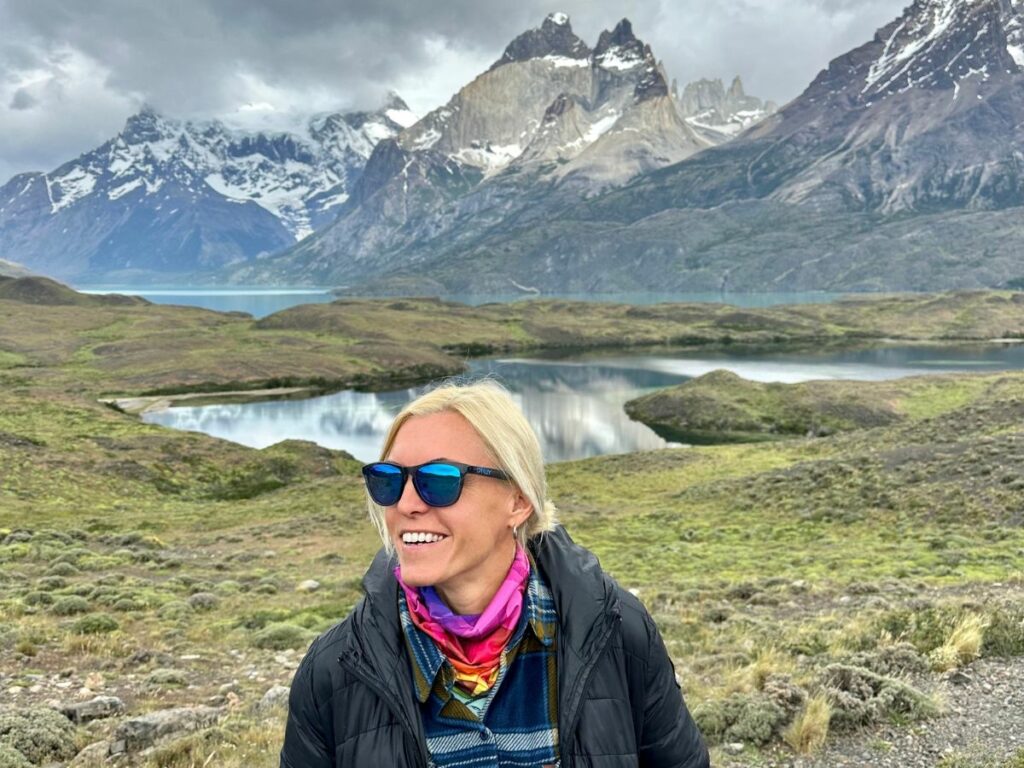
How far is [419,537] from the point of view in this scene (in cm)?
329

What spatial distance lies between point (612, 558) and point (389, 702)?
2079 cm

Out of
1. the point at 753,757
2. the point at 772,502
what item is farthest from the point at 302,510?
the point at 753,757

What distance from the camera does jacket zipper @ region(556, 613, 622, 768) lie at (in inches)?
119

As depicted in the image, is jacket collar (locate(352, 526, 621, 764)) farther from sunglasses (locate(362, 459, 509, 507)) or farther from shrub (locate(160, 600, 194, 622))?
shrub (locate(160, 600, 194, 622))

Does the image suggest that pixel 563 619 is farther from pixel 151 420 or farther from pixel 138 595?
pixel 151 420

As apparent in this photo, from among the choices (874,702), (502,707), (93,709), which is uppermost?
(502,707)

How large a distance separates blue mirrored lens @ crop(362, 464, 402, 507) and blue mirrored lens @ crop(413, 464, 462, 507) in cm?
16

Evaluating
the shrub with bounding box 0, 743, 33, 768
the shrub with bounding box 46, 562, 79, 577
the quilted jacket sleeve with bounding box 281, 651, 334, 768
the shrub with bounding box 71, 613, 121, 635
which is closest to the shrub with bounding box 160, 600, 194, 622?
the shrub with bounding box 71, 613, 121, 635

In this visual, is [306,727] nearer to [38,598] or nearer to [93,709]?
[93,709]

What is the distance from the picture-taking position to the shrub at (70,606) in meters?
14.6

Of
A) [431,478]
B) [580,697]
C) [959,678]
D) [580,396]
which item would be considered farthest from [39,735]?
[580,396]

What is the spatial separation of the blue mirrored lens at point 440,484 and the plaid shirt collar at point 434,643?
1.72 ft

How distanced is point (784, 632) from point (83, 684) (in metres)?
11.0

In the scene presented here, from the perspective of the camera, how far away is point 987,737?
666 cm
